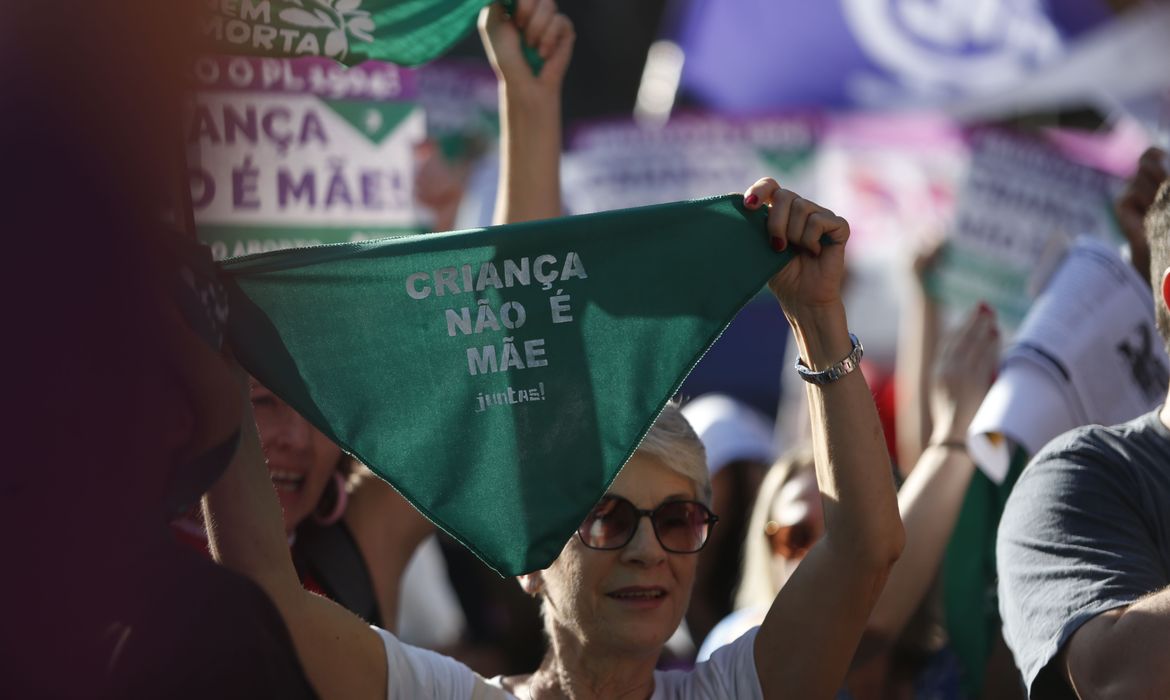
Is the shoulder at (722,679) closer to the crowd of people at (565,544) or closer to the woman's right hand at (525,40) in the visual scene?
the crowd of people at (565,544)

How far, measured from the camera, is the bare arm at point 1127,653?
6.68 feet

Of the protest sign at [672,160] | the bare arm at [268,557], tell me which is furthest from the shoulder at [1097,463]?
the protest sign at [672,160]

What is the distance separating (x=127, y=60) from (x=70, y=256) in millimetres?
186

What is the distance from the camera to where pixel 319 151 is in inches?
162

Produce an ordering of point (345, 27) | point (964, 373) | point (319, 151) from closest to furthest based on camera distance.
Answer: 1. point (345, 27)
2. point (964, 373)
3. point (319, 151)

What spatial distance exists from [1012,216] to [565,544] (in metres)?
3.48

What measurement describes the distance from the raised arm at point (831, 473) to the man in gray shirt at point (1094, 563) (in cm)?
30

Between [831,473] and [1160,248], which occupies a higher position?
[1160,248]

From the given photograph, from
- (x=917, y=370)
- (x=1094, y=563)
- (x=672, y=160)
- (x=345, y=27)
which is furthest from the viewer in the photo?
(x=672, y=160)

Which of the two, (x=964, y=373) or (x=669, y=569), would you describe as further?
(x=964, y=373)

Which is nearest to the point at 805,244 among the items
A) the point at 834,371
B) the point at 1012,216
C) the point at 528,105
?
the point at 834,371

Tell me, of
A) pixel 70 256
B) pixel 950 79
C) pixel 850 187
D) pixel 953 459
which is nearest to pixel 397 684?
pixel 70 256

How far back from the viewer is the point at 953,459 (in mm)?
3018

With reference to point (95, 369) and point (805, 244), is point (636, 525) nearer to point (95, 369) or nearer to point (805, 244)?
point (805, 244)
